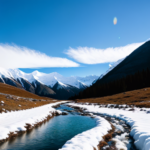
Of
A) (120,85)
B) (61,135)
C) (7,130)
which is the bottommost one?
(61,135)

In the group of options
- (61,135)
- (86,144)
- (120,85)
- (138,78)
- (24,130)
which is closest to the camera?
(86,144)

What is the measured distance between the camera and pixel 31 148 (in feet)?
38.0

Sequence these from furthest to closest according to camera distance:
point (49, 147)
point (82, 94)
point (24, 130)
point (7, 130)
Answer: point (82, 94) < point (24, 130) < point (7, 130) < point (49, 147)

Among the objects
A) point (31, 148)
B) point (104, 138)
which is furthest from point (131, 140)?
point (31, 148)

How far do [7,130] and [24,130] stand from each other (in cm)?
271

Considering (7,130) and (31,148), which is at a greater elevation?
(7,130)

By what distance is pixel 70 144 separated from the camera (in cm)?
1106

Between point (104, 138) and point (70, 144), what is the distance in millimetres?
4534

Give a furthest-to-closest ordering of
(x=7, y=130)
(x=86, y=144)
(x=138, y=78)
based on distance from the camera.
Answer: (x=138, y=78) < (x=7, y=130) < (x=86, y=144)

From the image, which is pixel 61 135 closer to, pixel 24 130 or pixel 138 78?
pixel 24 130

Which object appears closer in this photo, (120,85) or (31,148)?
(31,148)

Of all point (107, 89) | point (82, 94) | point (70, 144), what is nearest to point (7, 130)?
point (70, 144)

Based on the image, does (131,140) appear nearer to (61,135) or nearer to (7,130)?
(61,135)

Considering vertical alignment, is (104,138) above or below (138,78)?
below
